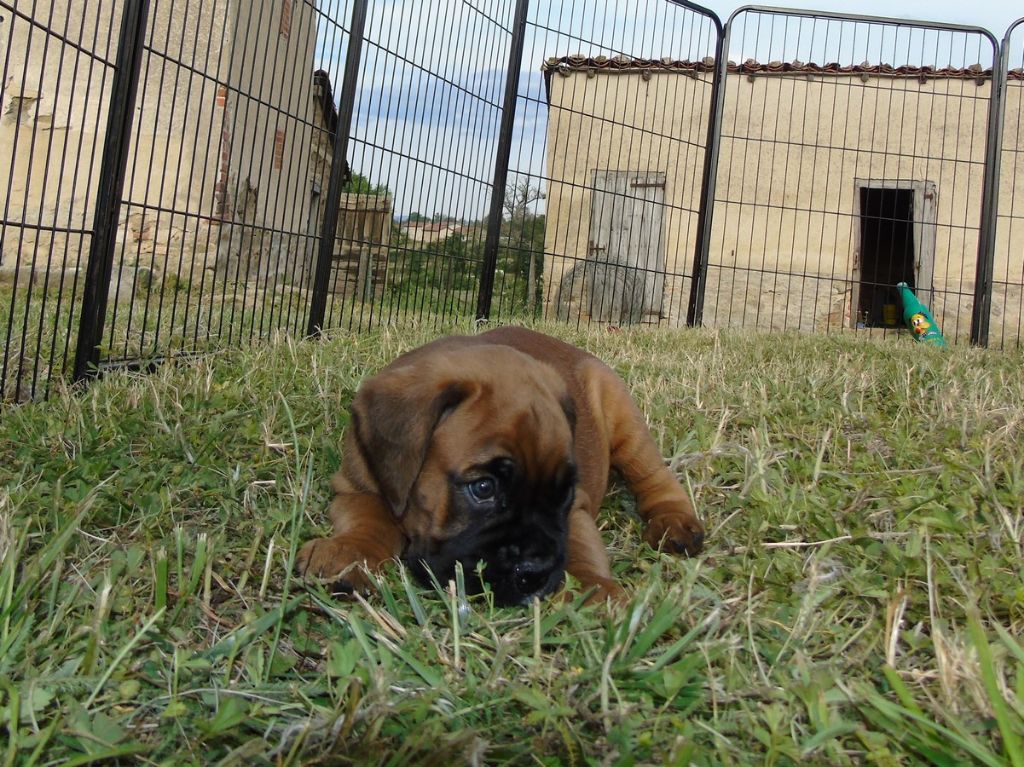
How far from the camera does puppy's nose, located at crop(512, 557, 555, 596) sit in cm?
229

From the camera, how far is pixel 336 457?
337cm

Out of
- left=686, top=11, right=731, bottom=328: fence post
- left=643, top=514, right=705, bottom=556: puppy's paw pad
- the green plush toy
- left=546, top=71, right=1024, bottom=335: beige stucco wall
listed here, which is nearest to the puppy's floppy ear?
left=643, top=514, right=705, bottom=556: puppy's paw pad

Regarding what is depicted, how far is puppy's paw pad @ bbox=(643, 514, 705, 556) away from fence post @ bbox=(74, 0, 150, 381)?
9.99ft

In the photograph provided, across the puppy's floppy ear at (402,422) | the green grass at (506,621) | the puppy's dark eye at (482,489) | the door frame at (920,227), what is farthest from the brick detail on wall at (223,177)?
the door frame at (920,227)

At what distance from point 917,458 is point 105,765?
3010mm

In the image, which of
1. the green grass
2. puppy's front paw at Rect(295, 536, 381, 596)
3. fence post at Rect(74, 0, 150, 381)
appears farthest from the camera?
fence post at Rect(74, 0, 150, 381)

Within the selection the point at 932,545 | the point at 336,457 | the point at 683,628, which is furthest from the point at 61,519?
the point at 932,545

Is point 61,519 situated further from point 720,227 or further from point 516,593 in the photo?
point 720,227

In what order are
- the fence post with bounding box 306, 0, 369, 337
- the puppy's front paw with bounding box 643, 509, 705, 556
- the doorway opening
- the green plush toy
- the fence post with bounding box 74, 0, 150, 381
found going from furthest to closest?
the doorway opening
the green plush toy
the fence post with bounding box 306, 0, 369, 337
the fence post with bounding box 74, 0, 150, 381
the puppy's front paw with bounding box 643, 509, 705, 556

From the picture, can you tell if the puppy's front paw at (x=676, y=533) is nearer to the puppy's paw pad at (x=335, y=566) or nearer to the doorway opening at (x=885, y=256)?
the puppy's paw pad at (x=335, y=566)

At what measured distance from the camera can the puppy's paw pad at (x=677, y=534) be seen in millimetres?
2807

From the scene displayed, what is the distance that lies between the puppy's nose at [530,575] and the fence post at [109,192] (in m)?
3.08

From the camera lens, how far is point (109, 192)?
447cm

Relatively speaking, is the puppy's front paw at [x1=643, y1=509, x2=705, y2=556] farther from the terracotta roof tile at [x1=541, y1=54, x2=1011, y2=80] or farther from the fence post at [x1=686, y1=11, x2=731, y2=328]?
the terracotta roof tile at [x1=541, y1=54, x2=1011, y2=80]
